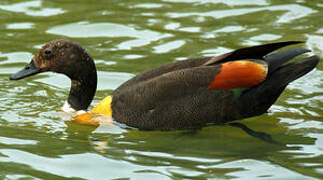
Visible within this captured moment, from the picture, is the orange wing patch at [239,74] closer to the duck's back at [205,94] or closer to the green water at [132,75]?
the duck's back at [205,94]

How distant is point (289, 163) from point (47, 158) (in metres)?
2.20

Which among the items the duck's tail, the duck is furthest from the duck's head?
the duck's tail

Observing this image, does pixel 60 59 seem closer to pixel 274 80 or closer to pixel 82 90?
pixel 82 90

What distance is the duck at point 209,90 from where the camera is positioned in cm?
736

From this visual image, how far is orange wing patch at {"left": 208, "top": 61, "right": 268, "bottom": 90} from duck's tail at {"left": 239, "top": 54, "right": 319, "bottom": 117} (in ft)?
0.39

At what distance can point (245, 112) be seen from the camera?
24.8ft

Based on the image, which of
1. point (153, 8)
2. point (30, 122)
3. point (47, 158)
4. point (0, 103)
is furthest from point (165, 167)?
point (153, 8)

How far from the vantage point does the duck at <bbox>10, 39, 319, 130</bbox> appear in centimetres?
736

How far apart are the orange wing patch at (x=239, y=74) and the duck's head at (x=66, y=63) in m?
1.54

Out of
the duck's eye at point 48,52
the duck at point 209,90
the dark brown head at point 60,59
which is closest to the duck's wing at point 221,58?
the duck at point 209,90

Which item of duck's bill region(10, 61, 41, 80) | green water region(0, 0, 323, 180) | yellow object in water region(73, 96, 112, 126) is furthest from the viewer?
duck's bill region(10, 61, 41, 80)

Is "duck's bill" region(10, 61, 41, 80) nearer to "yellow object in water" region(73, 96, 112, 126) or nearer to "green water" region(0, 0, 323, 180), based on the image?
"green water" region(0, 0, 323, 180)

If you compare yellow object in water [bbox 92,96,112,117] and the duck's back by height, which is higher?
the duck's back

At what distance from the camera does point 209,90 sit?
737cm
